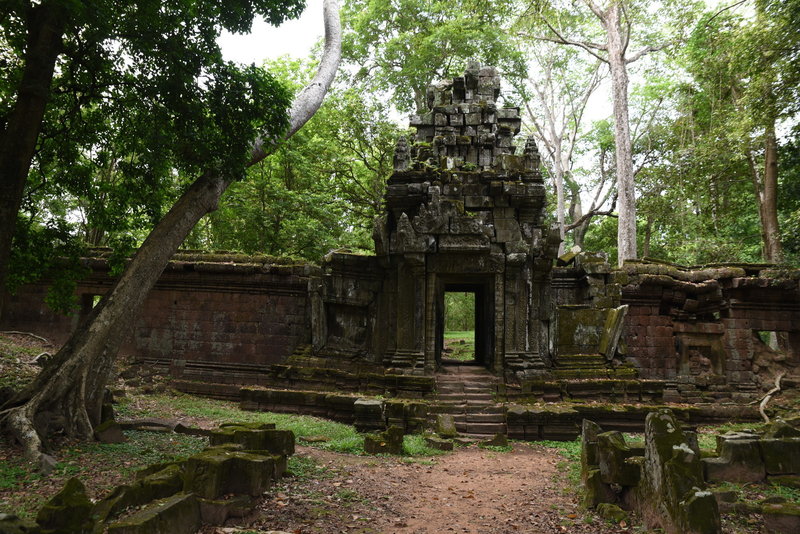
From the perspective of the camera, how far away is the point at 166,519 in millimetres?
3574

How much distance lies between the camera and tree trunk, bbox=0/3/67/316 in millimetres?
5871

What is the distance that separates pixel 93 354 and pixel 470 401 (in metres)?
6.31

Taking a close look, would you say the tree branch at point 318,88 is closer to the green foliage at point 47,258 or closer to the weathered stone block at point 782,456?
the green foliage at point 47,258

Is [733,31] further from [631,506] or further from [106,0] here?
[106,0]

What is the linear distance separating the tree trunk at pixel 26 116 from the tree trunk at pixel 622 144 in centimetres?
1632

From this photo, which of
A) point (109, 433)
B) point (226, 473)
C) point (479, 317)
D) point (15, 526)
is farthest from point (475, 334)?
point (15, 526)

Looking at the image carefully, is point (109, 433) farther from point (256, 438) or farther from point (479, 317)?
point (479, 317)

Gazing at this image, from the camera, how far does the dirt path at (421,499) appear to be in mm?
4488

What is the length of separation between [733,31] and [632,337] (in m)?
7.94

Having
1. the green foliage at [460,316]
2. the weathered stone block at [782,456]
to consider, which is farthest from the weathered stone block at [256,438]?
the green foliage at [460,316]

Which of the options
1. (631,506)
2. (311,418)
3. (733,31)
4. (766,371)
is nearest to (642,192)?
(733,31)

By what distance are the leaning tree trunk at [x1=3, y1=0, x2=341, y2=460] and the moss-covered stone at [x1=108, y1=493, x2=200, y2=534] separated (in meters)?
2.19

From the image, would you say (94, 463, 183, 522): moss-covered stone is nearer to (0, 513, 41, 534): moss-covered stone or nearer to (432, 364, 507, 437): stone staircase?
(0, 513, 41, 534): moss-covered stone

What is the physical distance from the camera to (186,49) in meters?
6.39
